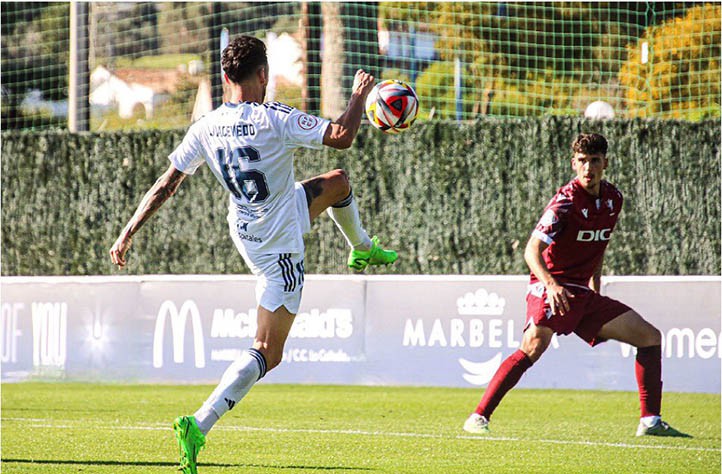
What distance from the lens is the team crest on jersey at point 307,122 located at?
5.89m

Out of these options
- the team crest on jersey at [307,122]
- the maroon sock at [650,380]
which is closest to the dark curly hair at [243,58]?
the team crest on jersey at [307,122]

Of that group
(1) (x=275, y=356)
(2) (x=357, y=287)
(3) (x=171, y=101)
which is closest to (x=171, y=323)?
(2) (x=357, y=287)

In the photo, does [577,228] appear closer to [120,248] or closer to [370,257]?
[370,257]

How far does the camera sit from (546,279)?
24.4ft

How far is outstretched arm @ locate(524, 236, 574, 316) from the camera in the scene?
24.1ft

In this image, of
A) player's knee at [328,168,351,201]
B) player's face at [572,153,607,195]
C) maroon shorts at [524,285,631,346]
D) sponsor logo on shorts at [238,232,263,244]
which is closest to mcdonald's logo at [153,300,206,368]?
maroon shorts at [524,285,631,346]

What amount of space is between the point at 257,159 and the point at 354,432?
3.29 meters

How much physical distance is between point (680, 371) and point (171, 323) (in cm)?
599

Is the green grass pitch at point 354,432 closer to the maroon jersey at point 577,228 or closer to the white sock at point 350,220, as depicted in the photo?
the maroon jersey at point 577,228

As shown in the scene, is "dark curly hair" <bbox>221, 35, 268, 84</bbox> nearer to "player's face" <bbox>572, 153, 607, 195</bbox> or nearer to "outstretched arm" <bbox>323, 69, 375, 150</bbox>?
"outstretched arm" <bbox>323, 69, 375, 150</bbox>

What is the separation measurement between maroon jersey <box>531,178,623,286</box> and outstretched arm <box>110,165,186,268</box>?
9.32 feet

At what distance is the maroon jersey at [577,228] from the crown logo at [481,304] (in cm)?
398

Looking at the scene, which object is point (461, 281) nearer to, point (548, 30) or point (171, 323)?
point (171, 323)

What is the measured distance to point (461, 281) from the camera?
492 inches
